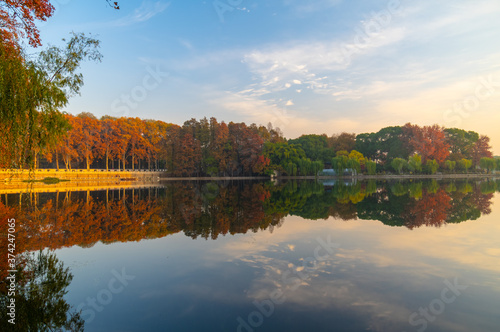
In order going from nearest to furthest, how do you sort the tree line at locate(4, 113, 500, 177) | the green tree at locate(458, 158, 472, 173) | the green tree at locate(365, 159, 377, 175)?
the tree line at locate(4, 113, 500, 177), the green tree at locate(365, 159, 377, 175), the green tree at locate(458, 158, 472, 173)

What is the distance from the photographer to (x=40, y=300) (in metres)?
5.09

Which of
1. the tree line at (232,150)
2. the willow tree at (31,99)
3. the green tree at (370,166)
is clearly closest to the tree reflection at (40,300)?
the willow tree at (31,99)

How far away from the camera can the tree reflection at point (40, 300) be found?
4383 millimetres

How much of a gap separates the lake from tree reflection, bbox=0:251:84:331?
0.03m

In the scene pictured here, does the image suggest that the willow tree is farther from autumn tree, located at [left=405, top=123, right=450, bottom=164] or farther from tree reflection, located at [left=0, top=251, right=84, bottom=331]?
autumn tree, located at [left=405, top=123, right=450, bottom=164]

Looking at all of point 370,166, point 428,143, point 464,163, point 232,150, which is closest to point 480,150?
point 464,163

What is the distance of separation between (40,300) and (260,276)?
4039 millimetres

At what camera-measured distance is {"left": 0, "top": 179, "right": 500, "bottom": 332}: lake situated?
14.9ft

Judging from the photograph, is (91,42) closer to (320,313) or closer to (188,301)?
(188,301)

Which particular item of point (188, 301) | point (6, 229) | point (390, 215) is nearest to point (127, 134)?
point (6, 229)

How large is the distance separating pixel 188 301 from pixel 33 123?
21.3ft

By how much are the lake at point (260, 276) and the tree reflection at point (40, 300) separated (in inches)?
1.1

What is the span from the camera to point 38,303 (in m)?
4.99

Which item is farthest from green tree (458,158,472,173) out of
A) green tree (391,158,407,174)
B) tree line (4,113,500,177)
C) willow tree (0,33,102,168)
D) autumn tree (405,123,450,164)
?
willow tree (0,33,102,168)
